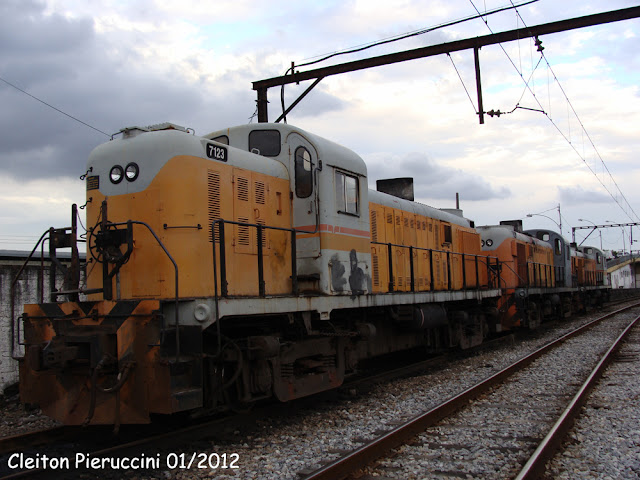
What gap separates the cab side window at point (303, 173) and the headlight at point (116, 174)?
7.54 ft

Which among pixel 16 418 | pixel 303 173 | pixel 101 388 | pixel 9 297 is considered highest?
pixel 303 173

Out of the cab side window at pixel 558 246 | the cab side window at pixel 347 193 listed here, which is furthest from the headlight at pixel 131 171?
the cab side window at pixel 558 246

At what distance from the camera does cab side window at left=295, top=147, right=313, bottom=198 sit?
746cm

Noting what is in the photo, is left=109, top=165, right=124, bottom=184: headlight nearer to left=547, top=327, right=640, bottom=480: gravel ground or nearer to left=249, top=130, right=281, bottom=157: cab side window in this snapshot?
left=249, top=130, right=281, bottom=157: cab side window

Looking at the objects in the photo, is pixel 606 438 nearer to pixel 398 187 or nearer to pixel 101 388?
pixel 101 388

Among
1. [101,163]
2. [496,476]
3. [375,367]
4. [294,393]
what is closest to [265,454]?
[294,393]

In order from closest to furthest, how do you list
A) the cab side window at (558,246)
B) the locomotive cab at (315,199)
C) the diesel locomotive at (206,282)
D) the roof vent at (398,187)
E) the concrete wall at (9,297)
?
the diesel locomotive at (206,282) < the locomotive cab at (315,199) < the concrete wall at (9,297) < the roof vent at (398,187) < the cab side window at (558,246)

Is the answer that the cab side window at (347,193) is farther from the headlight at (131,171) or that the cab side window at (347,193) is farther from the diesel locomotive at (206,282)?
the headlight at (131,171)

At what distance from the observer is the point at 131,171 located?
6191mm

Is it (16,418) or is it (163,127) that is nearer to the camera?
(163,127)

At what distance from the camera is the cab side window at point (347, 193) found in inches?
306

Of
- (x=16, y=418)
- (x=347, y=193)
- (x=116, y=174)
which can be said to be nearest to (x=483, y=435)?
(x=347, y=193)

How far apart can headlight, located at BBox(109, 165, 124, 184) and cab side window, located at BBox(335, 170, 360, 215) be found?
2824 mm

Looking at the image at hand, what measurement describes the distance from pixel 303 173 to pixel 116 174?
7.82ft
